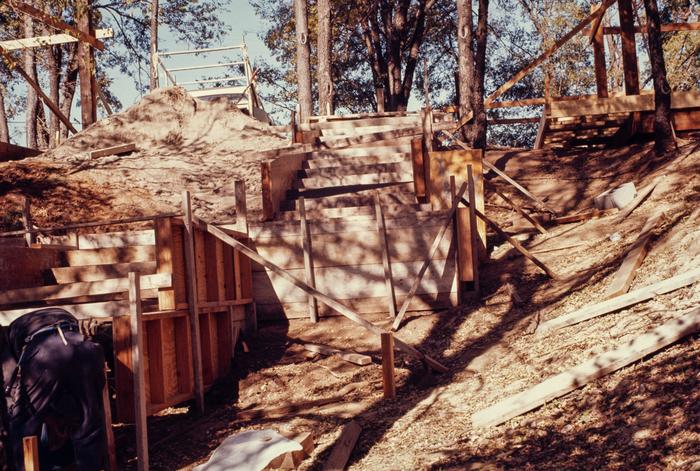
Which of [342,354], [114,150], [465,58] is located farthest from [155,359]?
[465,58]

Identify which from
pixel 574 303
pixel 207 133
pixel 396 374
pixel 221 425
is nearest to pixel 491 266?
pixel 574 303

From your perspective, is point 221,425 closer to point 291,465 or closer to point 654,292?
point 291,465

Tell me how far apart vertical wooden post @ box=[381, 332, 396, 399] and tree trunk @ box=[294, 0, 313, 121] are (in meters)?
12.2

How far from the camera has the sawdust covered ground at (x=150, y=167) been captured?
14.1 m

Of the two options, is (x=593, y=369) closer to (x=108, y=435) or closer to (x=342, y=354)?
(x=342, y=354)

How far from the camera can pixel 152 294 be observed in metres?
8.91

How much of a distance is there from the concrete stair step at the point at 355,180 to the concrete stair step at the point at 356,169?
0.28 ft

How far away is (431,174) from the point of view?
38.4 feet

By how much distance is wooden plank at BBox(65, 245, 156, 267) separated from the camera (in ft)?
31.6

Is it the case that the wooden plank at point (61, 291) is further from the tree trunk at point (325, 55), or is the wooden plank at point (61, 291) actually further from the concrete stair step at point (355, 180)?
the tree trunk at point (325, 55)

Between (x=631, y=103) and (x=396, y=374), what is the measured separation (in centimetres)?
939

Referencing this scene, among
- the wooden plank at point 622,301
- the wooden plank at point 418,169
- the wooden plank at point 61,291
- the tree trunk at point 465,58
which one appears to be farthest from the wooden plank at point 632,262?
the tree trunk at point 465,58

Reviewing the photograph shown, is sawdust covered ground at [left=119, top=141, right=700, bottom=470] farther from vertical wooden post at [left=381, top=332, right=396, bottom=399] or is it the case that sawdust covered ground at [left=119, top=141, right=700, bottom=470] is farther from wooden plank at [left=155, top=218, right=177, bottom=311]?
wooden plank at [left=155, top=218, right=177, bottom=311]

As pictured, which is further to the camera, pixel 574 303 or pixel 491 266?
pixel 491 266
